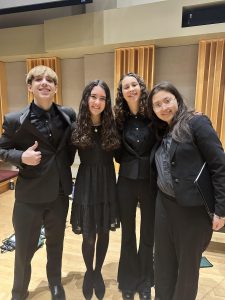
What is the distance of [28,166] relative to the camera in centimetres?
156

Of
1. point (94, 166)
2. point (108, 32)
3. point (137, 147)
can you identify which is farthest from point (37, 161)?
point (108, 32)

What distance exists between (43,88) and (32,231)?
897mm

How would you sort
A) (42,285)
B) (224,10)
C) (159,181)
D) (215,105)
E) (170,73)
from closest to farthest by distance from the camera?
(159,181) < (42,285) < (224,10) < (215,105) < (170,73)

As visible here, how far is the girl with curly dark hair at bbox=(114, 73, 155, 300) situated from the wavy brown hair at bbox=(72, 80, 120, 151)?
111 millimetres

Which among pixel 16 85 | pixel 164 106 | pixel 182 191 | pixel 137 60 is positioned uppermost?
pixel 137 60

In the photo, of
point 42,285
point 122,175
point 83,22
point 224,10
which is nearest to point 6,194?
point 42,285

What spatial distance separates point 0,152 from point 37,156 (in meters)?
0.27

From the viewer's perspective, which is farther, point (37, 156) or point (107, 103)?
point (107, 103)

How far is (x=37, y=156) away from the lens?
147cm

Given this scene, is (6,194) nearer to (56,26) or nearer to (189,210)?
(56,26)

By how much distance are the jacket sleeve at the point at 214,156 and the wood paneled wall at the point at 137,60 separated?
2589 mm

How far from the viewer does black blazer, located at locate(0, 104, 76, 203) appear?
4.94 ft

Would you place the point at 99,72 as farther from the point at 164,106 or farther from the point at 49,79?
the point at 164,106

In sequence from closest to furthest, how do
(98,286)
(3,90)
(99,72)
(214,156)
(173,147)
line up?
1. (214,156)
2. (173,147)
3. (98,286)
4. (99,72)
5. (3,90)
